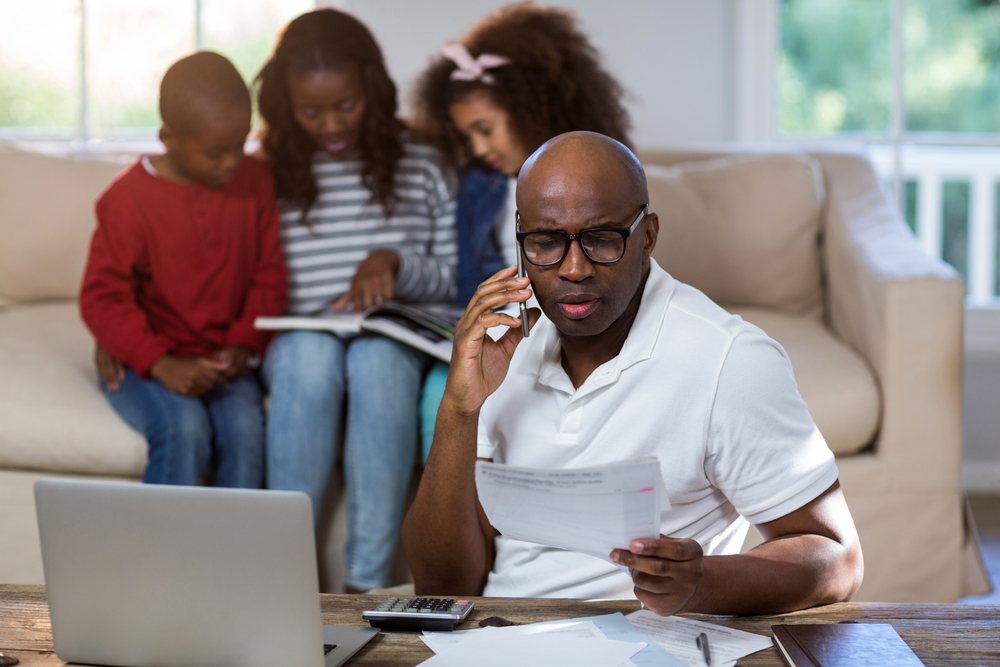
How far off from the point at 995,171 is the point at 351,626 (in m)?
2.85

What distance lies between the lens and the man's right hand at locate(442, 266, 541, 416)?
3.27ft

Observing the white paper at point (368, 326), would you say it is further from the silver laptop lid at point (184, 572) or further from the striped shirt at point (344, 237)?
the silver laptop lid at point (184, 572)

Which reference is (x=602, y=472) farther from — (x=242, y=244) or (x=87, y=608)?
(x=242, y=244)

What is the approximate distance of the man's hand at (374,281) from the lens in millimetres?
1912

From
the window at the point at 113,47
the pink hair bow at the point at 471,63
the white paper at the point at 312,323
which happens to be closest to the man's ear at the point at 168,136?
the white paper at the point at 312,323

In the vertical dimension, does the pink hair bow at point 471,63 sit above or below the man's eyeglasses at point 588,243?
above

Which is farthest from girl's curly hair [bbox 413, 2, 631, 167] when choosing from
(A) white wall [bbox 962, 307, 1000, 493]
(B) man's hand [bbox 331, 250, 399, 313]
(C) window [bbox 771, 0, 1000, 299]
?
(A) white wall [bbox 962, 307, 1000, 493]

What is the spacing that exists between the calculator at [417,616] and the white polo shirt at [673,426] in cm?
22

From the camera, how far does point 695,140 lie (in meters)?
2.91

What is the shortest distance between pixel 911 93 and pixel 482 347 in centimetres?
245

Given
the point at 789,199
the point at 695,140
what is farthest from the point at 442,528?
the point at 695,140

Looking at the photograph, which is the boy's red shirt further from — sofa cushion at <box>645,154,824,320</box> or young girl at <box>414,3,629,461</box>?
sofa cushion at <box>645,154,824,320</box>

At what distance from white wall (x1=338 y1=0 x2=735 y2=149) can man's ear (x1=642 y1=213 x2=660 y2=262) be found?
6.15 feet

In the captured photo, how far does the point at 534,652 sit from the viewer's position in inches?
31.6
